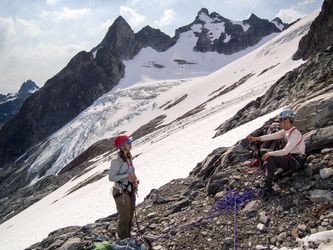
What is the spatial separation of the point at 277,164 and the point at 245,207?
1481mm

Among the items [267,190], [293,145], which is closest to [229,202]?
[267,190]

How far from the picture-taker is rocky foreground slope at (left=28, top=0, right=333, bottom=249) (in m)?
4.69

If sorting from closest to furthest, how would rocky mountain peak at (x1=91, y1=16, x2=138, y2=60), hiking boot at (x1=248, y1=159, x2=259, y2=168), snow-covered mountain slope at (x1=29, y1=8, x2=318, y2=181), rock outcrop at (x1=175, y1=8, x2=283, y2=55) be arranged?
hiking boot at (x1=248, y1=159, x2=259, y2=168) < snow-covered mountain slope at (x1=29, y1=8, x2=318, y2=181) < rocky mountain peak at (x1=91, y1=16, x2=138, y2=60) < rock outcrop at (x1=175, y1=8, x2=283, y2=55)

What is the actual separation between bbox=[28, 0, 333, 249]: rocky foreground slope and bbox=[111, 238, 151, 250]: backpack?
41cm

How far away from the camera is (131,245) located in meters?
5.24

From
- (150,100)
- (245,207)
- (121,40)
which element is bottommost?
(245,207)

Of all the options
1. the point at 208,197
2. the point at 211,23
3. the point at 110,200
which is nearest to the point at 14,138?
the point at 110,200

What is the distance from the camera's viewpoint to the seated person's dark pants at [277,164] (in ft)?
18.9

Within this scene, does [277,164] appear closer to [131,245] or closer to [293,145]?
[293,145]

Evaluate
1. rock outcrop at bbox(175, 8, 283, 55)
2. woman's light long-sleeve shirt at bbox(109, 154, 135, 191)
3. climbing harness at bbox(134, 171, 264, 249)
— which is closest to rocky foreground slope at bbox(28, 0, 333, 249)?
climbing harness at bbox(134, 171, 264, 249)

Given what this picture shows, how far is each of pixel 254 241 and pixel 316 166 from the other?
8.71ft

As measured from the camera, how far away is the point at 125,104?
257ft

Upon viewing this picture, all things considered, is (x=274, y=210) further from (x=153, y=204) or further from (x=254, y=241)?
(x=153, y=204)

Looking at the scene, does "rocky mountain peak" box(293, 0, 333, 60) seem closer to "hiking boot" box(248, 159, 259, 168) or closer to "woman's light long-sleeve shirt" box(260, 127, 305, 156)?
"hiking boot" box(248, 159, 259, 168)
